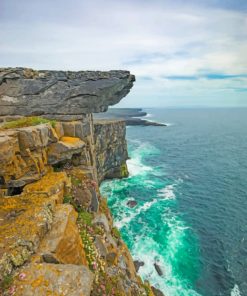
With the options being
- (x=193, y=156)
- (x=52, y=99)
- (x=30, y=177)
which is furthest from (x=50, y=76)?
(x=193, y=156)

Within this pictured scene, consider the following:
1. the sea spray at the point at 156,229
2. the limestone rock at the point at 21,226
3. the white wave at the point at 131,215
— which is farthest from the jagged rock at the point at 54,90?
A: the white wave at the point at 131,215

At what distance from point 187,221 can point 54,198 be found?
3044 cm

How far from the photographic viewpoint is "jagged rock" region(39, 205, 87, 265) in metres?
8.25

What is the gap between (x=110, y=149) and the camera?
56688 mm

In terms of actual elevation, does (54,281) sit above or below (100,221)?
above

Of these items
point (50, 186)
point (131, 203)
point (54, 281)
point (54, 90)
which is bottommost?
point (131, 203)

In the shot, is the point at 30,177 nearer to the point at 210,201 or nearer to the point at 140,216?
the point at 140,216

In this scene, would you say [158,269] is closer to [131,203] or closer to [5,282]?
[131,203]

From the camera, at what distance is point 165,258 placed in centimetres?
2872

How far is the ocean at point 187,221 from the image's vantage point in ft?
84.7

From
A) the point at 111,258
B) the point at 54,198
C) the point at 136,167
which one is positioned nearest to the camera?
the point at 54,198

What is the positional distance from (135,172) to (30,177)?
49502mm

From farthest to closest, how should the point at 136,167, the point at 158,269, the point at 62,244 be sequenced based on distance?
the point at 136,167
the point at 158,269
the point at 62,244

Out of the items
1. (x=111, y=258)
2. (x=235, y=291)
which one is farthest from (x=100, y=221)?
(x=235, y=291)
